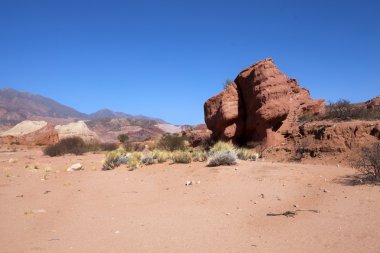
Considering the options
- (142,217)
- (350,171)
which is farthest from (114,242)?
(350,171)

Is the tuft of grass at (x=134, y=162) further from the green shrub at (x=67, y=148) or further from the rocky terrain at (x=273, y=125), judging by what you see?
the green shrub at (x=67, y=148)

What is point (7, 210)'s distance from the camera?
305 inches

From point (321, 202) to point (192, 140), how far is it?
15084 mm

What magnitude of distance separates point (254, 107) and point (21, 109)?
147 m

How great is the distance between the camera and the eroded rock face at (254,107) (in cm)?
1590

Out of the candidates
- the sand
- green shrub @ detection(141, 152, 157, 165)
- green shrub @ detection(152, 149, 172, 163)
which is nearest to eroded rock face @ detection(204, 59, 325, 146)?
green shrub @ detection(152, 149, 172, 163)

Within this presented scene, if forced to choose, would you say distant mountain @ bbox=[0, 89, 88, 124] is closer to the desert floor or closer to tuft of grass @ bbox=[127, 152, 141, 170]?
tuft of grass @ bbox=[127, 152, 141, 170]

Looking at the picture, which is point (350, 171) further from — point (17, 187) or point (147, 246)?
point (17, 187)

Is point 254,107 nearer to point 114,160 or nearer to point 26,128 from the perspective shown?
point 114,160

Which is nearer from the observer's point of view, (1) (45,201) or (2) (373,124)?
(1) (45,201)

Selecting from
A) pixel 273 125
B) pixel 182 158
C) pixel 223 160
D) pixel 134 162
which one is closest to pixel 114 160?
pixel 134 162

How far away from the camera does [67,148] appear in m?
24.8

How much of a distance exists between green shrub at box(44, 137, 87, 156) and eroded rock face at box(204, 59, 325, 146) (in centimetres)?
1060

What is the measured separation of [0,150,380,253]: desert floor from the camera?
5.27 m
